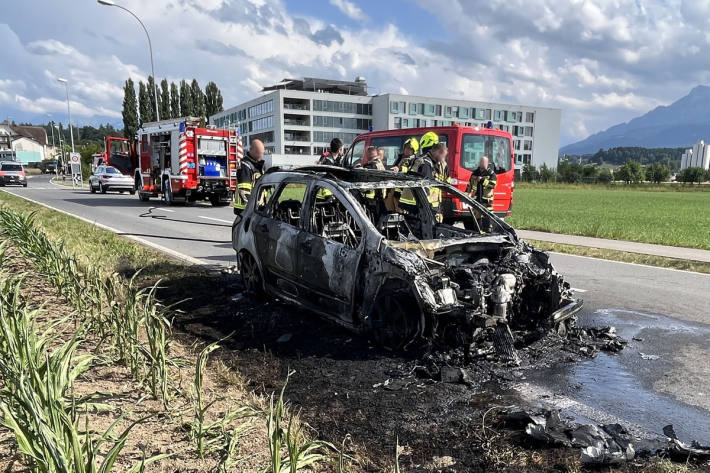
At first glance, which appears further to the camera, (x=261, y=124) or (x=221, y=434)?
(x=261, y=124)

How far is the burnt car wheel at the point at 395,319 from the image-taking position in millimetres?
4254

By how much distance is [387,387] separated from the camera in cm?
376

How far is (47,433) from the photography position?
6.24 feet

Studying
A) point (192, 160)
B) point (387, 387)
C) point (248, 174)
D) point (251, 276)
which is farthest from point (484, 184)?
point (192, 160)

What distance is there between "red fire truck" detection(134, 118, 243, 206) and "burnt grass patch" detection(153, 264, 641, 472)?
14290mm

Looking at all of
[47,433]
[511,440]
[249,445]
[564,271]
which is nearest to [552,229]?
[564,271]

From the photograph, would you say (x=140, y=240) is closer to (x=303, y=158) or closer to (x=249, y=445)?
(x=249, y=445)

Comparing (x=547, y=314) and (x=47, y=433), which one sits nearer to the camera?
A: (x=47, y=433)

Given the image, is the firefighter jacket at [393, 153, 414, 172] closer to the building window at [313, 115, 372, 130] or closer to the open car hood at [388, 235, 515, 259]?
the open car hood at [388, 235, 515, 259]

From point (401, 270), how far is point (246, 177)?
4355 millimetres

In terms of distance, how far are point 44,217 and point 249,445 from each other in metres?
13.2

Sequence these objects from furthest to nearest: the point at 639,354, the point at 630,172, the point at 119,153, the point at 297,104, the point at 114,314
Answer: the point at 297,104 < the point at 630,172 < the point at 119,153 < the point at 639,354 < the point at 114,314

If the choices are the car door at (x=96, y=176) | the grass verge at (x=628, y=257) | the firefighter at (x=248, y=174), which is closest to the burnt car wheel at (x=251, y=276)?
the firefighter at (x=248, y=174)

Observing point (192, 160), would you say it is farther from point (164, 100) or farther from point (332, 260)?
point (164, 100)
